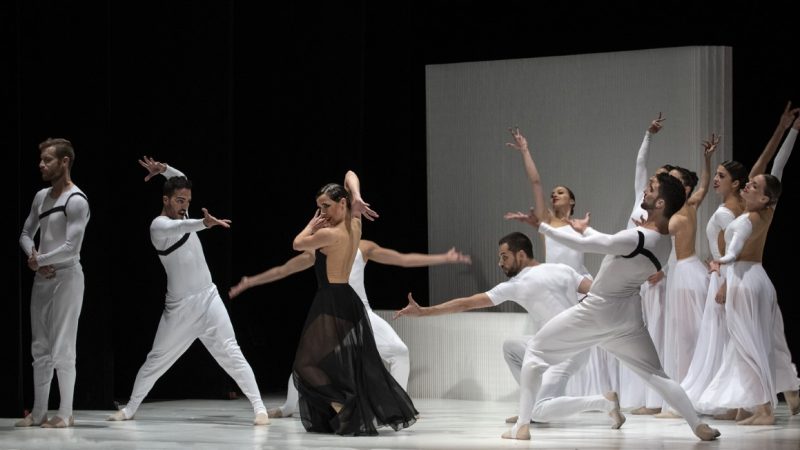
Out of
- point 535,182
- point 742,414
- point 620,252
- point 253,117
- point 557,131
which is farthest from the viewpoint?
point 253,117

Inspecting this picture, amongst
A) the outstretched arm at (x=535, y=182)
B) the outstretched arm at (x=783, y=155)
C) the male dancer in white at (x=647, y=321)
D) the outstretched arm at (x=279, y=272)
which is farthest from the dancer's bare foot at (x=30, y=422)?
the outstretched arm at (x=783, y=155)

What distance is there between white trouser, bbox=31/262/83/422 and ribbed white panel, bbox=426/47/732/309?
363cm

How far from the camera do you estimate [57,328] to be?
798cm

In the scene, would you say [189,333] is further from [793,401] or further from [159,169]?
[793,401]

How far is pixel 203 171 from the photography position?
10.2 metres

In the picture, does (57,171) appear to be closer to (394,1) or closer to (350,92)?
(350,92)

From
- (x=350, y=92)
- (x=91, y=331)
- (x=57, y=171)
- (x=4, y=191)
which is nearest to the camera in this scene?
(x=57, y=171)

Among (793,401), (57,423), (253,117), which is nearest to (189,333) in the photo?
(57,423)

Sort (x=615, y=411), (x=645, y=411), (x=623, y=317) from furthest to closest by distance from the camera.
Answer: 1. (x=645, y=411)
2. (x=615, y=411)
3. (x=623, y=317)

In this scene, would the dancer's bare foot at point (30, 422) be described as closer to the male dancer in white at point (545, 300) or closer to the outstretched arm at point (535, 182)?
the male dancer in white at point (545, 300)

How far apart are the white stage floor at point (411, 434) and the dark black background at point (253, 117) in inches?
38.0

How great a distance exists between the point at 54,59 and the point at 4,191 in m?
1.06

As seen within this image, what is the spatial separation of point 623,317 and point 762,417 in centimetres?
149

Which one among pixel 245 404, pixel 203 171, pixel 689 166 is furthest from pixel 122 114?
pixel 689 166
